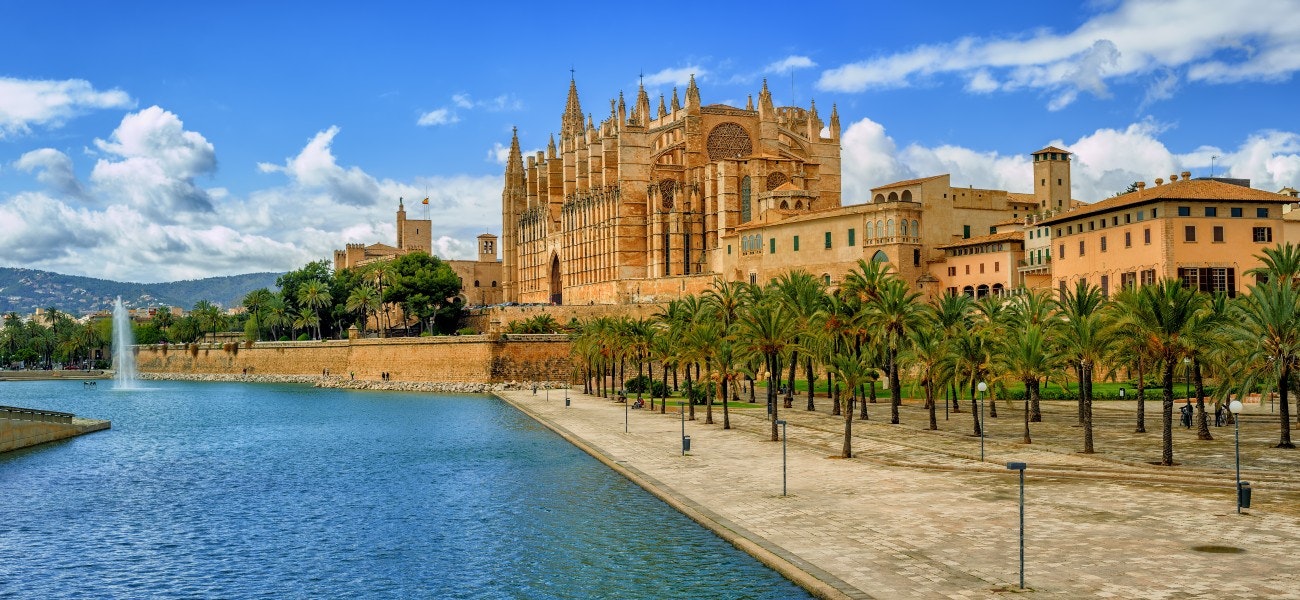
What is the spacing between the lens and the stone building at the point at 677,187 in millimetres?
82250

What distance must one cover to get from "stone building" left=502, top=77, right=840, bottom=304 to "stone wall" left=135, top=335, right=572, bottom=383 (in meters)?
11.6

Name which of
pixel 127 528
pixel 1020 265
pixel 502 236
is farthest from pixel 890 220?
pixel 502 236

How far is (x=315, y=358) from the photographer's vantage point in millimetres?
90250

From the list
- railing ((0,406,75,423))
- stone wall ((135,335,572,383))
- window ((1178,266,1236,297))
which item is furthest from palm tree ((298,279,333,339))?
window ((1178,266,1236,297))

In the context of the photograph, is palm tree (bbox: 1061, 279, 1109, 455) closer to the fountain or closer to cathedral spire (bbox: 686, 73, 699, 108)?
cathedral spire (bbox: 686, 73, 699, 108)

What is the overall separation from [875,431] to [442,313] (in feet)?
215

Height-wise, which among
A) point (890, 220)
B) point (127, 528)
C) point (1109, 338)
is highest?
point (890, 220)

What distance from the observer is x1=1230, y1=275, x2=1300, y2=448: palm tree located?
28.7 m

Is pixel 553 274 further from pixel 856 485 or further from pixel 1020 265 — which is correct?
pixel 856 485

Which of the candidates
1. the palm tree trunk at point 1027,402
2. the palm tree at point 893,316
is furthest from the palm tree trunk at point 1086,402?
the palm tree at point 893,316

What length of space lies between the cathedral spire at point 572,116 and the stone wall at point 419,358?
3316 centimetres

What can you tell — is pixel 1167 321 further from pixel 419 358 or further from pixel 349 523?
pixel 419 358

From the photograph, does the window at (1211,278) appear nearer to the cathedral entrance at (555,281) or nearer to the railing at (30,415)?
the railing at (30,415)

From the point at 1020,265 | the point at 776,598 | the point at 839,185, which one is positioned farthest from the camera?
the point at 839,185
